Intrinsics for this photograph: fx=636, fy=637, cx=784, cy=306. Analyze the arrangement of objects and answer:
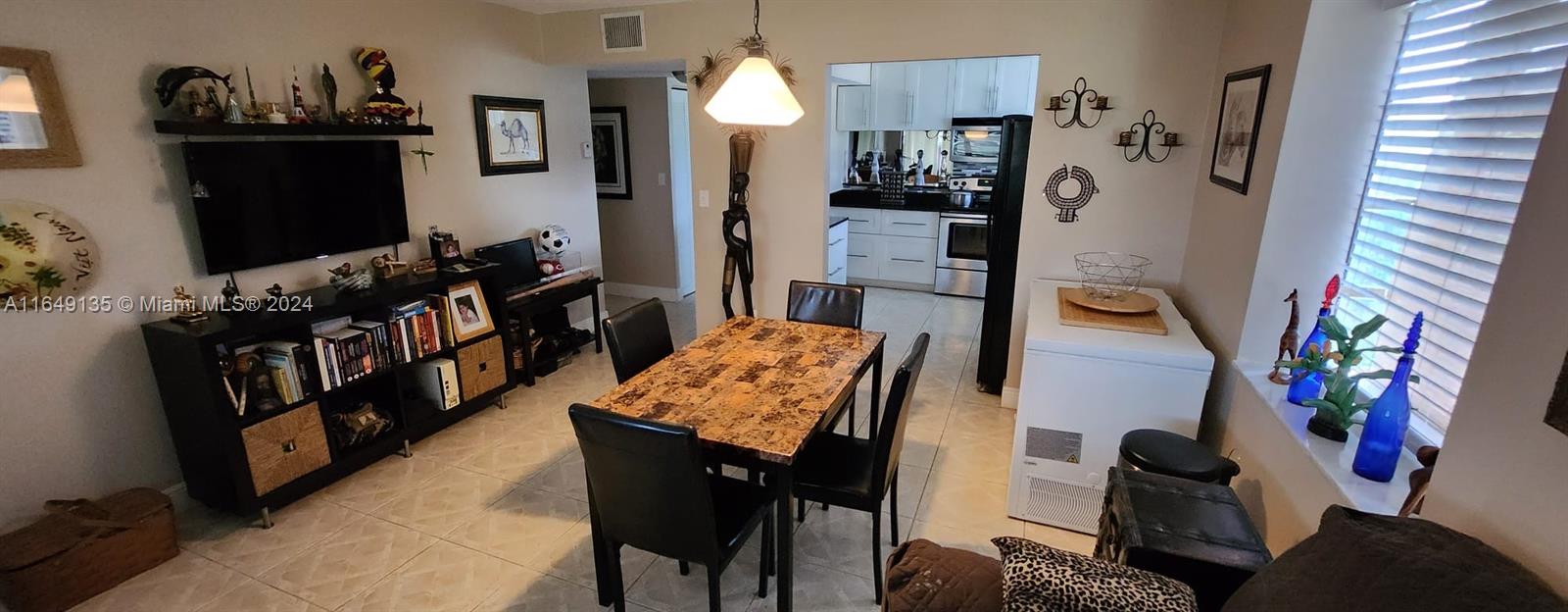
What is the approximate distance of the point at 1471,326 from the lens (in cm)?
140

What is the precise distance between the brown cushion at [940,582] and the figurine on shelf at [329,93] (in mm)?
3142

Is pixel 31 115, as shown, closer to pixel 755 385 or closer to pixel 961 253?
pixel 755 385

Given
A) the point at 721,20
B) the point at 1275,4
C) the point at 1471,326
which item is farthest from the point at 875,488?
the point at 721,20

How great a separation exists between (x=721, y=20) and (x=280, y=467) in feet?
10.1

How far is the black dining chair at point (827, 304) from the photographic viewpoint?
113 inches

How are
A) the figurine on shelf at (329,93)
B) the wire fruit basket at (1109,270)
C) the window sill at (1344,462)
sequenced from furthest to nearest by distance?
the wire fruit basket at (1109,270) → the figurine on shelf at (329,93) → the window sill at (1344,462)

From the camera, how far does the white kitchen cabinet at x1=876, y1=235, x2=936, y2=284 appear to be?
5.96 meters

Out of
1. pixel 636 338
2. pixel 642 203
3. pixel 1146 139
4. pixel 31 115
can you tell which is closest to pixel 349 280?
pixel 31 115

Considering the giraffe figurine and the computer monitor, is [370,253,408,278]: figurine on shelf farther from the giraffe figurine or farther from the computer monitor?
the giraffe figurine

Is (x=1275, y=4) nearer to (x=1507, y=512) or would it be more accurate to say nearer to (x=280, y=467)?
(x=1507, y=512)

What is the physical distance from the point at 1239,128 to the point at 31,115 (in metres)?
4.28

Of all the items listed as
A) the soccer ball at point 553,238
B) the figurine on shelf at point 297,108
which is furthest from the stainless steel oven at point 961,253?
the figurine on shelf at point 297,108

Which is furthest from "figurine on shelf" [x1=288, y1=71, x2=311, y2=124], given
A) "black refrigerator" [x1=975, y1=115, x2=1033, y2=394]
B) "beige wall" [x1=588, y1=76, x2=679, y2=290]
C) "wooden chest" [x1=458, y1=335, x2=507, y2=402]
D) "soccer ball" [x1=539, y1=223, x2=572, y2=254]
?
"black refrigerator" [x1=975, y1=115, x2=1033, y2=394]

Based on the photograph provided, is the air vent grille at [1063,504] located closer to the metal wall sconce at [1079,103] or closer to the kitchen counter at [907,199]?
the metal wall sconce at [1079,103]
